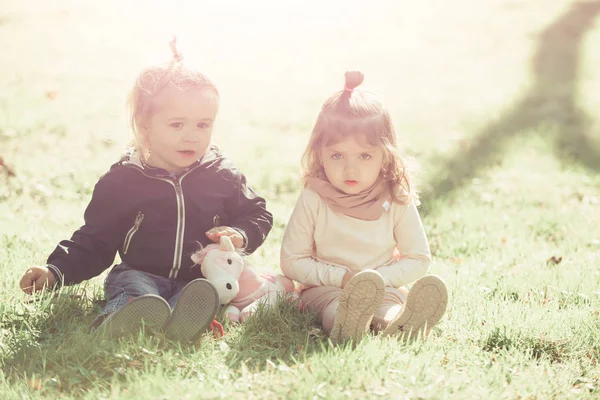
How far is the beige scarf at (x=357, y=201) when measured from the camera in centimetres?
355

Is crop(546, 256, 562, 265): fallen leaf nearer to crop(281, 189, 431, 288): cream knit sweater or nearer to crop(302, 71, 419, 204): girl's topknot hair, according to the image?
crop(281, 189, 431, 288): cream knit sweater

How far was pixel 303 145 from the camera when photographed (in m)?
7.52

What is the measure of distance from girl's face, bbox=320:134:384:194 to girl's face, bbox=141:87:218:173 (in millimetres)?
639

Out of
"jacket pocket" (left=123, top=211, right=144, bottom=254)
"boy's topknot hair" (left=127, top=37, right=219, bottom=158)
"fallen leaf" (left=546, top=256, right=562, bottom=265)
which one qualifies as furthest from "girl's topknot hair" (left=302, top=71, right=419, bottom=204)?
A: "fallen leaf" (left=546, top=256, right=562, bottom=265)

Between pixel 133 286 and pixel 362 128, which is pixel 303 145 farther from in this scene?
pixel 133 286

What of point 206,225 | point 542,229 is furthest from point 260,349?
point 542,229

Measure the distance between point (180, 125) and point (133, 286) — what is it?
2.80 ft

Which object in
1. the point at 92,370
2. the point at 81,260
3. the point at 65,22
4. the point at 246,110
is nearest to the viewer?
the point at 92,370

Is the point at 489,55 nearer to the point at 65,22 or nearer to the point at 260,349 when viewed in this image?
the point at 65,22

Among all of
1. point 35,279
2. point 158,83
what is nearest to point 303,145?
point 158,83

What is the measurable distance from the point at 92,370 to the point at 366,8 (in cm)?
1127

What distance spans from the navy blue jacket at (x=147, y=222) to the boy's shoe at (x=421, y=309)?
985 millimetres

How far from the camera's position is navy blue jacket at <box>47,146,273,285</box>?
3617 millimetres

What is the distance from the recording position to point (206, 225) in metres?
3.72
